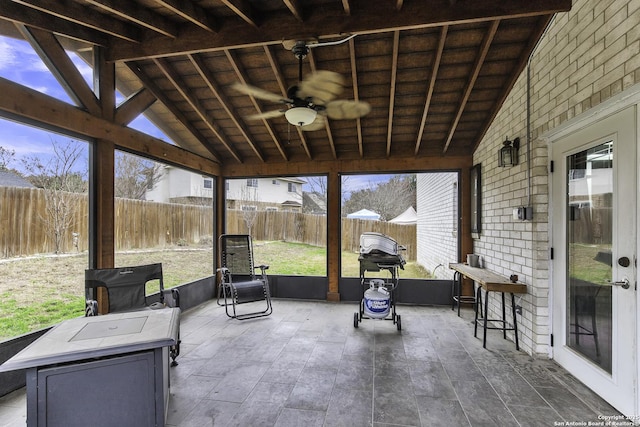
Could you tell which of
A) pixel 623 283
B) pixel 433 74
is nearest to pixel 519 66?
pixel 433 74

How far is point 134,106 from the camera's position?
3.71 meters

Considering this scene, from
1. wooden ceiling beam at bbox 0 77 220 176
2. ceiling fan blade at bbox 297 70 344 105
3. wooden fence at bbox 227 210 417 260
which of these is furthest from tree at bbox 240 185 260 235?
ceiling fan blade at bbox 297 70 344 105

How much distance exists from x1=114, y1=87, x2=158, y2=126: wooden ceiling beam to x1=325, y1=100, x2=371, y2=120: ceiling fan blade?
242 centimetres

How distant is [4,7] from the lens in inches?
94.0

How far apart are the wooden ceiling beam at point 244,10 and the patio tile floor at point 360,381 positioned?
328cm

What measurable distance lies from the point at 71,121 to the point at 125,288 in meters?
1.72

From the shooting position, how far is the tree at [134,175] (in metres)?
3.68

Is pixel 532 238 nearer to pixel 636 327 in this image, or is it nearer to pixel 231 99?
pixel 636 327

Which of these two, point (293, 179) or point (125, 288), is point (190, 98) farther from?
point (125, 288)

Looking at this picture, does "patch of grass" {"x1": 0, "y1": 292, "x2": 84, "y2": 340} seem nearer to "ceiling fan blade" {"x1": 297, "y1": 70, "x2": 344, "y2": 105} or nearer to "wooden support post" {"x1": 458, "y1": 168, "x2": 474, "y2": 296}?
"ceiling fan blade" {"x1": 297, "y1": 70, "x2": 344, "y2": 105}

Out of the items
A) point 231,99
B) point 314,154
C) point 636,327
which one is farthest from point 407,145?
point 636,327

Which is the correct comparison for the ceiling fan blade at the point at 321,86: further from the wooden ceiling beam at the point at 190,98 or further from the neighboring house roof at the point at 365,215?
the neighboring house roof at the point at 365,215

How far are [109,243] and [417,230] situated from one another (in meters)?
5.14

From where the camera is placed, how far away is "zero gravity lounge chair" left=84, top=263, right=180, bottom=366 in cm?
293
